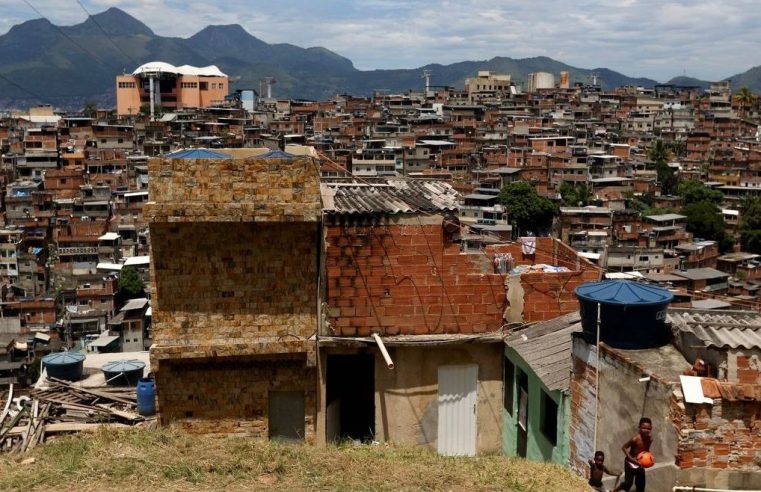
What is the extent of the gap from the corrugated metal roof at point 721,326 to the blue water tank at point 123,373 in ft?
36.3

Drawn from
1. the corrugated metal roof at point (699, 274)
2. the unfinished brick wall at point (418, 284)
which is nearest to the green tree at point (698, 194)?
the corrugated metal roof at point (699, 274)

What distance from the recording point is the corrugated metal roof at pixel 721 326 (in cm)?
789

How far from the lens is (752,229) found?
62.9m

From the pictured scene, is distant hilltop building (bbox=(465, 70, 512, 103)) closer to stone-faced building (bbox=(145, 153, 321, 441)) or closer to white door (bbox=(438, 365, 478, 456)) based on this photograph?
white door (bbox=(438, 365, 478, 456))

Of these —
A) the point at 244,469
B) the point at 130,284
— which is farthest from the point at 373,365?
the point at 130,284

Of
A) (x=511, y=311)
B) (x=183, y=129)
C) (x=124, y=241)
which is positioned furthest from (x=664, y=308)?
(x=183, y=129)

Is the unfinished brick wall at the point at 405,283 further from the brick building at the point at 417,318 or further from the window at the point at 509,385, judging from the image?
the window at the point at 509,385

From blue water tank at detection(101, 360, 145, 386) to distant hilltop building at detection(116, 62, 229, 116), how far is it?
101811 mm

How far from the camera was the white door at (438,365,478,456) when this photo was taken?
1209cm

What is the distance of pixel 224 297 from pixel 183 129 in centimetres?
7584

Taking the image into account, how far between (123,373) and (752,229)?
59092mm

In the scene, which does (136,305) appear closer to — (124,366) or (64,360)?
(64,360)

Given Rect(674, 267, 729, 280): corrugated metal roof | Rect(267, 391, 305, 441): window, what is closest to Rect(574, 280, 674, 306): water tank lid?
Rect(267, 391, 305, 441): window

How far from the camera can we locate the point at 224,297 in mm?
11367
